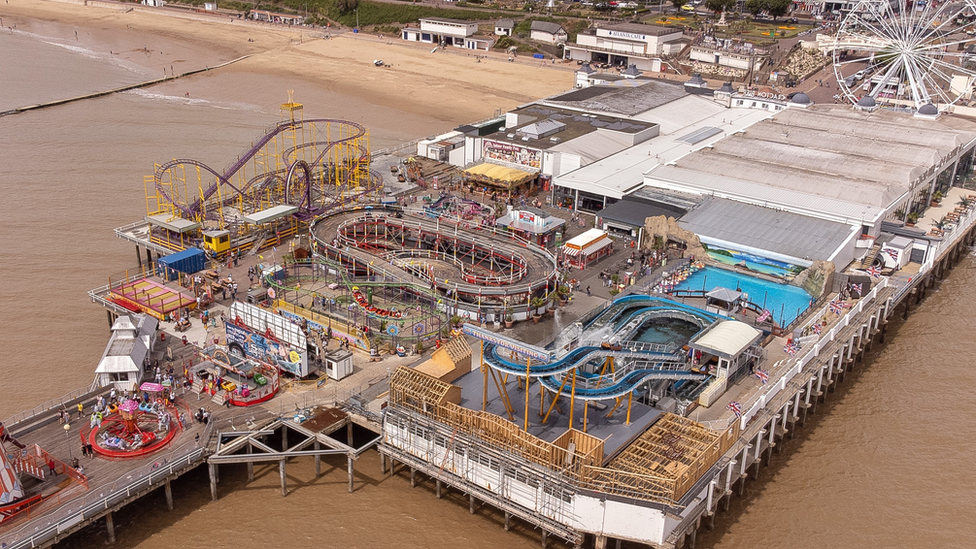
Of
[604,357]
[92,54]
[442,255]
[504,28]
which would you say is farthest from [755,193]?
[92,54]

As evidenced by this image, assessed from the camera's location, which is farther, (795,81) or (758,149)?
(795,81)

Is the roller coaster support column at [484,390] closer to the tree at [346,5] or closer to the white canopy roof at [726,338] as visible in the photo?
the white canopy roof at [726,338]

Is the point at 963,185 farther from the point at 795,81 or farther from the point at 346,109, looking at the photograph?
the point at 346,109

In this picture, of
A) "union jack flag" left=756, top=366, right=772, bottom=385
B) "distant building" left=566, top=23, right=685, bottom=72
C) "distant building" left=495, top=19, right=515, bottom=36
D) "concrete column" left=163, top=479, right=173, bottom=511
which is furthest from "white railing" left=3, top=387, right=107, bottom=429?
"distant building" left=495, top=19, right=515, bottom=36

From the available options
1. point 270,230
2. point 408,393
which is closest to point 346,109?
point 270,230

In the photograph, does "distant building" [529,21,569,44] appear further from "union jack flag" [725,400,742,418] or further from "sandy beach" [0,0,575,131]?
"union jack flag" [725,400,742,418]

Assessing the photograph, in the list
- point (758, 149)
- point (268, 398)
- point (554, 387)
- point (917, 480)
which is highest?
point (758, 149)

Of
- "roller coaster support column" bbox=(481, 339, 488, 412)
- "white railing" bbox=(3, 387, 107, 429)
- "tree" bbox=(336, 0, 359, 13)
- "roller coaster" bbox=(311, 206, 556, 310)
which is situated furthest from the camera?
"tree" bbox=(336, 0, 359, 13)

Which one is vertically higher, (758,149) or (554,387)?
(758,149)
